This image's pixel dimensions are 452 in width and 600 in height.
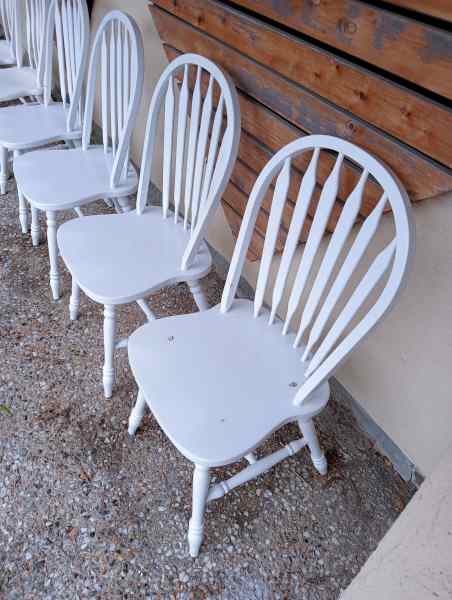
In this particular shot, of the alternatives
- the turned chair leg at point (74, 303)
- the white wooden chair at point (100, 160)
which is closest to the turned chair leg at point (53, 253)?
the white wooden chair at point (100, 160)

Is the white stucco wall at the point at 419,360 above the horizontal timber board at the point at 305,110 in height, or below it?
below

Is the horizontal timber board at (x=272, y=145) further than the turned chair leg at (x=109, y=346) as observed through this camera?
No

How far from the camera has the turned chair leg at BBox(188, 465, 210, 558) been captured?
3.57 ft

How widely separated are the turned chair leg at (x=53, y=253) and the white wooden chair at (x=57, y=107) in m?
0.29

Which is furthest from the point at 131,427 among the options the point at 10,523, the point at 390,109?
the point at 390,109

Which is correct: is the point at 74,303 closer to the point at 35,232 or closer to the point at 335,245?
the point at 35,232

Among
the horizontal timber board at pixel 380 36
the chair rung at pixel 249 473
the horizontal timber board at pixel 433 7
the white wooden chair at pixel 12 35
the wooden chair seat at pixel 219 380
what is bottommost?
the chair rung at pixel 249 473

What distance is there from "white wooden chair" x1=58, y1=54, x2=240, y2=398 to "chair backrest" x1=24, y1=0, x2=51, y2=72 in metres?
0.91

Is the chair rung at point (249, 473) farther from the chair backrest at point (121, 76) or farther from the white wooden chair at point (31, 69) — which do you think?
the white wooden chair at point (31, 69)

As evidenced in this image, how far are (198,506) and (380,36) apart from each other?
1.08 metres

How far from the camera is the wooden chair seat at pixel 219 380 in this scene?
3.30 feet

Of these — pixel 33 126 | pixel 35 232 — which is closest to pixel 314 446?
pixel 35 232

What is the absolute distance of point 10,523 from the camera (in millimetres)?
1307

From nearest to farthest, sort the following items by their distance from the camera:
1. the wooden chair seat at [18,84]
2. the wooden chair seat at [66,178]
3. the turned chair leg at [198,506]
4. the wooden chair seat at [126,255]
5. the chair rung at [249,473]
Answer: the turned chair leg at [198,506] < the chair rung at [249,473] < the wooden chair seat at [126,255] < the wooden chair seat at [66,178] < the wooden chair seat at [18,84]
